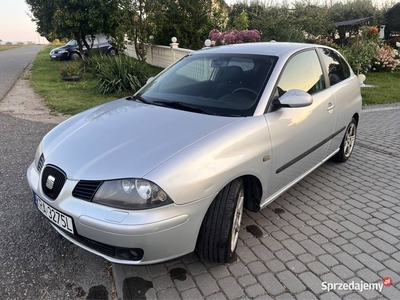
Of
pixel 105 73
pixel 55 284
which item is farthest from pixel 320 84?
pixel 105 73

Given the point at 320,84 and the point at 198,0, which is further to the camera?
the point at 198,0

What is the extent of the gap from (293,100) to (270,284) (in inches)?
57.4

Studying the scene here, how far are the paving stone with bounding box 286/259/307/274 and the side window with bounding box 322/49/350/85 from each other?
221 centimetres

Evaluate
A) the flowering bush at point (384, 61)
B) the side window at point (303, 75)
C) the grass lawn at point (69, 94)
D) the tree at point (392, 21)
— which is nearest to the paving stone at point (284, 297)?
the side window at point (303, 75)

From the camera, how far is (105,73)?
380 inches

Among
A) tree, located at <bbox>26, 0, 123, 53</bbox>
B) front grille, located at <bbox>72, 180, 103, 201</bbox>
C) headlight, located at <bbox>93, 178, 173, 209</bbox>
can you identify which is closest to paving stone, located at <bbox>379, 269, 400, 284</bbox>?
headlight, located at <bbox>93, 178, 173, 209</bbox>

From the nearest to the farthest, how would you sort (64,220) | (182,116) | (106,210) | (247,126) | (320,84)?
(106,210)
(64,220)
(247,126)
(182,116)
(320,84)

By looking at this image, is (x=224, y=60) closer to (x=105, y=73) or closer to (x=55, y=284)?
(x=55, y=284)

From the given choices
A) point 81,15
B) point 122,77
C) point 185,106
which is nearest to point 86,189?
point 185,106

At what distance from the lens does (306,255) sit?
2676mm

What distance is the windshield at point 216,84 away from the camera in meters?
2.88

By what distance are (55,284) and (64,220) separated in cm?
53

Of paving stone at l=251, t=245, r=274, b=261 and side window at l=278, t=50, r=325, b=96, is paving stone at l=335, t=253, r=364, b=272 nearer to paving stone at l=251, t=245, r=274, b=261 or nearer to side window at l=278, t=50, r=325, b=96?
paving stone at l=251, t=245, r=274, b=261

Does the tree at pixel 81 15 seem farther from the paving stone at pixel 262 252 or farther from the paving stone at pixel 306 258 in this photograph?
the paving stone at pixel 306 258
